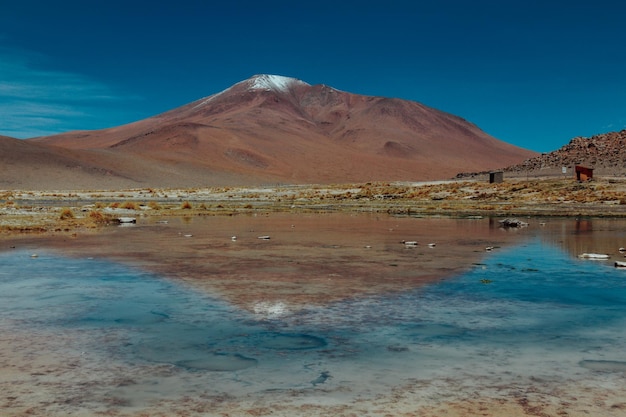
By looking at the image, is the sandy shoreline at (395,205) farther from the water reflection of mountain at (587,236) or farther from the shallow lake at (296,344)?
the shallow lake at (296,344)

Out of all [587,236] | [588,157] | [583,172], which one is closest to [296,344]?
[587,236]

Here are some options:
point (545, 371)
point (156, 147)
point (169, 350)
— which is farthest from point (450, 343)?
point (156, 147)

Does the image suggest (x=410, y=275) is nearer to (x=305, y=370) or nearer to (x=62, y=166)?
(x=305, y=370)

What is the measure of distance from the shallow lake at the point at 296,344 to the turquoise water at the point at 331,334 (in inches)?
0.8

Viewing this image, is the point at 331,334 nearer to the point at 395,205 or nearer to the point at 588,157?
the point at 395,205

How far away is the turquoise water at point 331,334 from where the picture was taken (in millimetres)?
5305

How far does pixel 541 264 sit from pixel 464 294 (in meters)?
3.87

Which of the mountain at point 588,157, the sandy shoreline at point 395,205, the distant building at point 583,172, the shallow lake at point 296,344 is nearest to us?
the shallow lake at point 296,344

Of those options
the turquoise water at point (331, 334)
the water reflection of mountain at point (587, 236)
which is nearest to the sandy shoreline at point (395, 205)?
the water reflection of mountain at point (587, 236)

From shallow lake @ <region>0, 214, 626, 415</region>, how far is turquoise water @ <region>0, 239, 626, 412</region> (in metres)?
0.02

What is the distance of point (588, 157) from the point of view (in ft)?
208

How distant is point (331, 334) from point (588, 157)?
207 ft

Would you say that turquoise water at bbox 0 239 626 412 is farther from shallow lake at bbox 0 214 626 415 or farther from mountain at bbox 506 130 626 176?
mountain at bbox 506 130 626 176

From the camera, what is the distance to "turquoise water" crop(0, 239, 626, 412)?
530 centimetres
